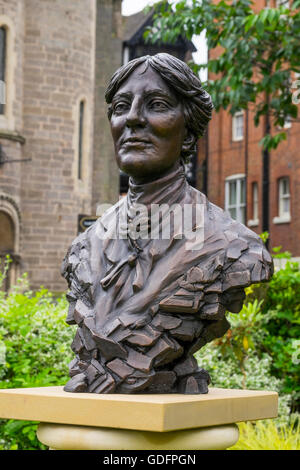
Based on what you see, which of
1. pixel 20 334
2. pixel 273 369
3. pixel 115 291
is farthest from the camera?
pixel 273 369

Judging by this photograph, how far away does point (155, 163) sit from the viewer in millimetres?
4309

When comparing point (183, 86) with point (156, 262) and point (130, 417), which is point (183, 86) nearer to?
point (156, 262)

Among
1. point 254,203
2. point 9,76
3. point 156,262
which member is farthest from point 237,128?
point 156,262

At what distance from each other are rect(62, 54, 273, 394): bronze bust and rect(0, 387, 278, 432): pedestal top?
0.17 meters

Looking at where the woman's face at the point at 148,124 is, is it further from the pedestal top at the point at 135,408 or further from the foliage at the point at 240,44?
the foliage at the point at 240,44

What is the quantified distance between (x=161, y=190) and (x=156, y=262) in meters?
0.41

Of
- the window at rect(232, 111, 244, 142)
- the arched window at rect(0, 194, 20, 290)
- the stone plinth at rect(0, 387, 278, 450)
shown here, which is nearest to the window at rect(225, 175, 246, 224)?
the window at rect(232, 111, 244, 142)

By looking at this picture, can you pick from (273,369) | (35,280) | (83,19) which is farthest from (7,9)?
(273,369)

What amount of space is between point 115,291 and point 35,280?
15.5 meters

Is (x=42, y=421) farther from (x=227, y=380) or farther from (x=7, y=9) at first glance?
(x=7, y=9)

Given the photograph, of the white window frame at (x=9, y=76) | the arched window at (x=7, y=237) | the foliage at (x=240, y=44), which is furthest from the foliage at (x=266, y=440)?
the white window frame at (x=9, y=76)

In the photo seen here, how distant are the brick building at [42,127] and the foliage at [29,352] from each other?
462 inches

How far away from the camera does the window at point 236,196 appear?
3047 cm

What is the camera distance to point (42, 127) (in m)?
20.0
